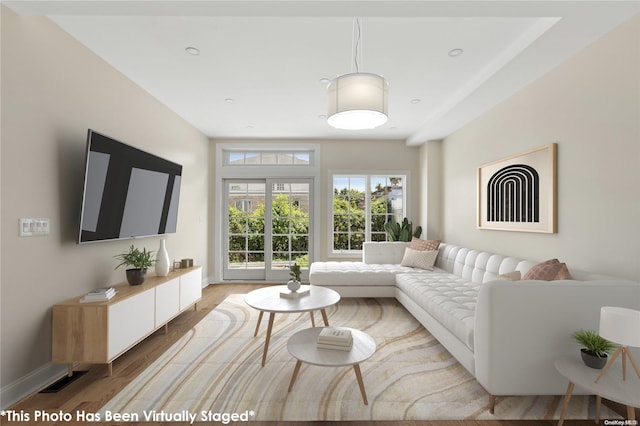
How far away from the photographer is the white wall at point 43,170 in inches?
71.6

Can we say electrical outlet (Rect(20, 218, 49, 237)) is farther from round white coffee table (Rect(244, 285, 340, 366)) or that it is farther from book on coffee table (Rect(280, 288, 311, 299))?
book on coffee table (Rect(280, 288, 311, 299))

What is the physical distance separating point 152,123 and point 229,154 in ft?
6.28

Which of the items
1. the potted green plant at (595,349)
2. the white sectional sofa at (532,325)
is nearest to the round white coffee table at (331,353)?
the white sectional sofa at (532,325)

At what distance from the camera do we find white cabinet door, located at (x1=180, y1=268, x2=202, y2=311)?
3.22 meters

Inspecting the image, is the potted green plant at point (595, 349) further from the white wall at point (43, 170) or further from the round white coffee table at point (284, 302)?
the white wall at point (43, 170)

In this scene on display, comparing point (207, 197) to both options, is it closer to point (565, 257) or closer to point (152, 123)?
point (152, 123)

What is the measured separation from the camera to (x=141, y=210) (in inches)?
116

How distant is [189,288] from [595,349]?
358 centimetres

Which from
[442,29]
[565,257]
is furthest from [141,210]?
[565,257]

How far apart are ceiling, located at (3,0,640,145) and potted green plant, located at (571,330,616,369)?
1912mm

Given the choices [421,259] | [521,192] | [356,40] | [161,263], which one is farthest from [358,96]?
[421,259]

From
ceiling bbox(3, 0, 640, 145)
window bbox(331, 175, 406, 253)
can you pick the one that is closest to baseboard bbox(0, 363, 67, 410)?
ceiling bbox(3, 0, 640, 145)

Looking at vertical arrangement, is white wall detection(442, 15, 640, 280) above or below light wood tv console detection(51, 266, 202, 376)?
above

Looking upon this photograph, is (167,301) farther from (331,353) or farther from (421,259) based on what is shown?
(421,259)
